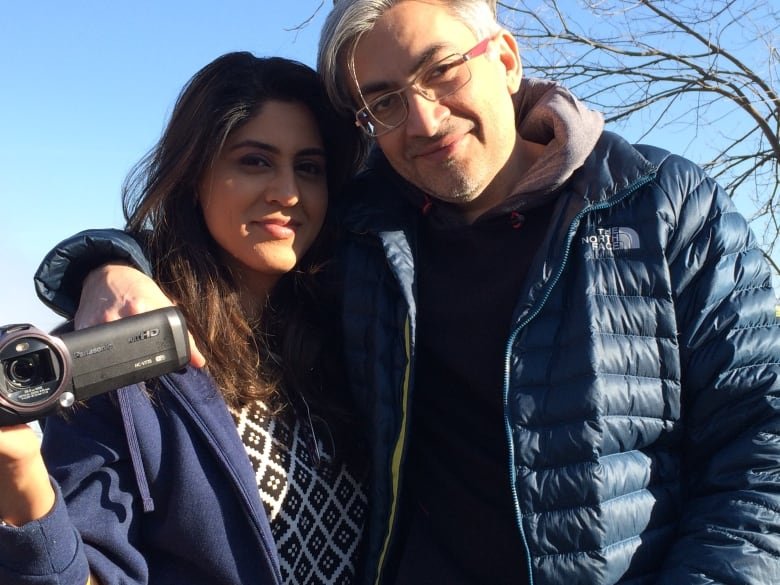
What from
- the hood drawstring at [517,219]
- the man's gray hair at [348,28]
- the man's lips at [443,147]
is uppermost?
the man's gray hair at [348,28]

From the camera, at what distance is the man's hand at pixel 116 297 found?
65.9 inches

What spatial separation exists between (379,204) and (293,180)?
0.28 m

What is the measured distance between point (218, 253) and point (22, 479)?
1.03 m

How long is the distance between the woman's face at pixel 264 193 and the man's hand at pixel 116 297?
374 millimetres

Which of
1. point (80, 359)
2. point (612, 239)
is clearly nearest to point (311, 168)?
point (612, 239)

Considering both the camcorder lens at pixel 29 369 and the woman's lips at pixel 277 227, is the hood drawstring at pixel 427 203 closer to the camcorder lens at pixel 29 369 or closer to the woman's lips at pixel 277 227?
the woman's lips at pixel 277 227

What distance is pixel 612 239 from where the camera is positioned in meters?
1.88

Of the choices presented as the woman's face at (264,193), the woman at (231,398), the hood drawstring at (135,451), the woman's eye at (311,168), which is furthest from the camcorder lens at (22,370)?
the woman's eye at (311,168)

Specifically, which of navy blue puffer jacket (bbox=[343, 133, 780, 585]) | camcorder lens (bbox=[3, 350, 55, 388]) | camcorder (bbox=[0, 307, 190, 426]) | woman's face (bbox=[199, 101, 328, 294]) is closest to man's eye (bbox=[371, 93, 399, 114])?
woman's face (bbox=[199, 101, 328, 294])

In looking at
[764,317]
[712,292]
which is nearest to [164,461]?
[712,292]

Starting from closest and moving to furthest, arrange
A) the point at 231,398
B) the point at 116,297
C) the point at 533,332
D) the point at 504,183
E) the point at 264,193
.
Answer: the point at 116,297
the point at 533,332
the point at 231,398
the point at 264,193
the point at 504,183

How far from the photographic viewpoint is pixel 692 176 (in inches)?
75.2

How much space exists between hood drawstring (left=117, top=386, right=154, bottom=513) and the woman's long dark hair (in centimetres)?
31

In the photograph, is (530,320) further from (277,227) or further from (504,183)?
(277,227)
